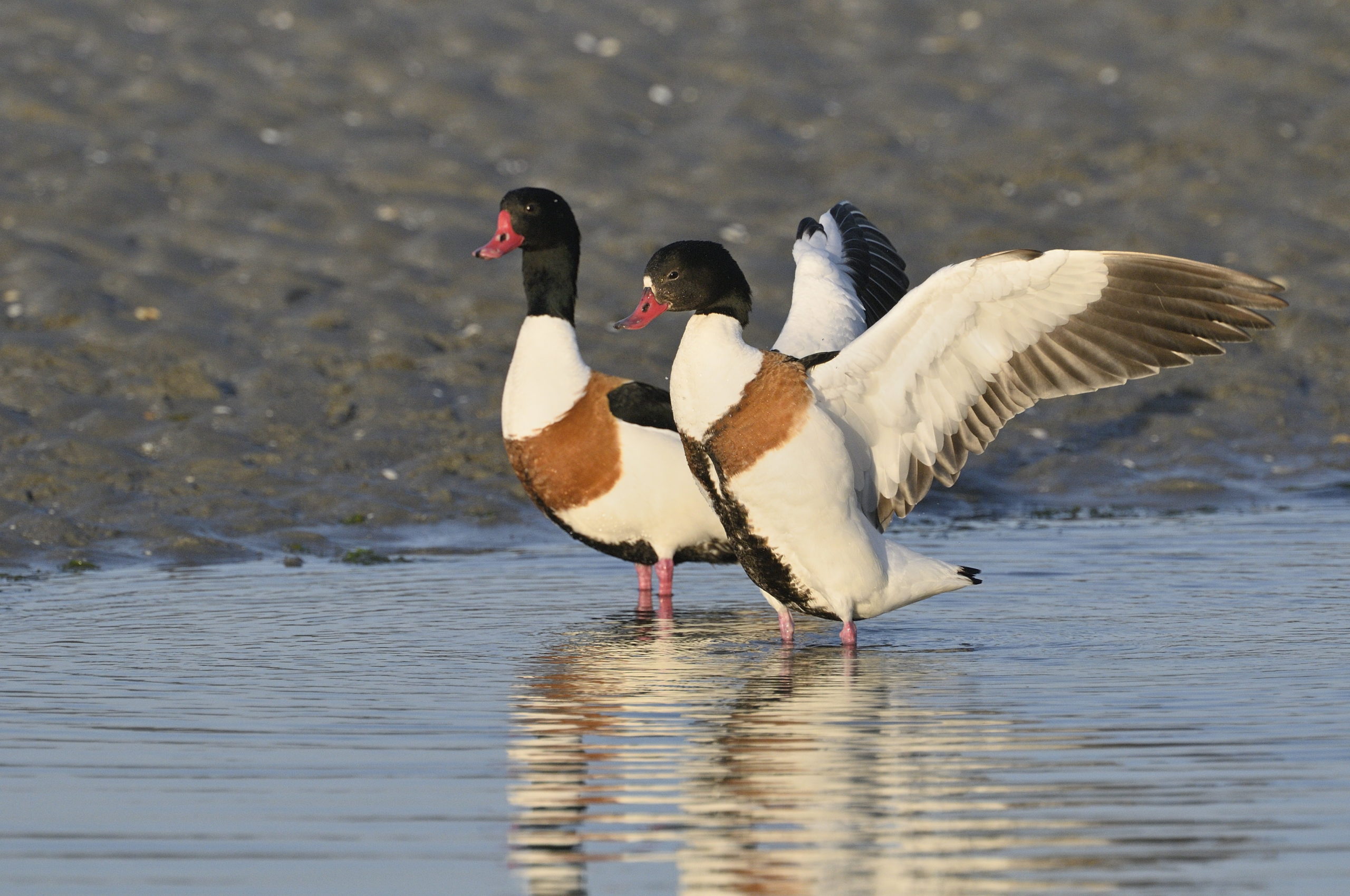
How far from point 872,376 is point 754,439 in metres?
0.54

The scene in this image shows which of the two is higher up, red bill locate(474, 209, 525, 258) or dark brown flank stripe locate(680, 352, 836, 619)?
red bill locate(474, 209, 525, 258)

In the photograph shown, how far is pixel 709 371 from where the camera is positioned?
8117 mm

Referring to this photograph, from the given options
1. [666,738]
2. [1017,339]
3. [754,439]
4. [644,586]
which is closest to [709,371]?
[754,439]

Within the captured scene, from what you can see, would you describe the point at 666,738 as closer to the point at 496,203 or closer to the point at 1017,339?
the point at 1017,339

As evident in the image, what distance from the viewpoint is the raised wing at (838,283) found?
985cm

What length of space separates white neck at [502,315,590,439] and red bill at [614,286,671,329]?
1430 mm

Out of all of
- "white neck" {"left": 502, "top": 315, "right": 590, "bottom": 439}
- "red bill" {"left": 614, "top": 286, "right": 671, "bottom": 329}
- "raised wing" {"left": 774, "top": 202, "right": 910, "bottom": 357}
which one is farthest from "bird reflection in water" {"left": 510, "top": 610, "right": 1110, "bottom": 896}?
"raised wing" {"left": 774, "top": 202, "right": 910, "bottom": 357}

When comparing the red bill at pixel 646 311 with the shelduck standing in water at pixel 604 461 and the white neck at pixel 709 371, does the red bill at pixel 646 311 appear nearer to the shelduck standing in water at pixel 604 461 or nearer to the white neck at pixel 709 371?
the white neck at pixel 709 371

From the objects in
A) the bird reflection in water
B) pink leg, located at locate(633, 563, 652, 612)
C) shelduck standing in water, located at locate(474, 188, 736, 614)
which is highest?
shelduck standing in water, located at locate(474, 188, 736, 614)

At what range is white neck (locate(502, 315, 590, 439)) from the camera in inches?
389

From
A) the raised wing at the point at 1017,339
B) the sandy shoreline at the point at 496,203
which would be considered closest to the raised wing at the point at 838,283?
the raised wing at the point at 1017,339

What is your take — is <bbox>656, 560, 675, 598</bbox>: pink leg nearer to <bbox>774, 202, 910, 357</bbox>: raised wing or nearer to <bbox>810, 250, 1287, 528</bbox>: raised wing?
<bbox>774, 202, 910, 357</bbox>: raised wing

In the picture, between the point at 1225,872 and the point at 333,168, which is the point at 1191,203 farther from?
the point at 1225,872

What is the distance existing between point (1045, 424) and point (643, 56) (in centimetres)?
630
